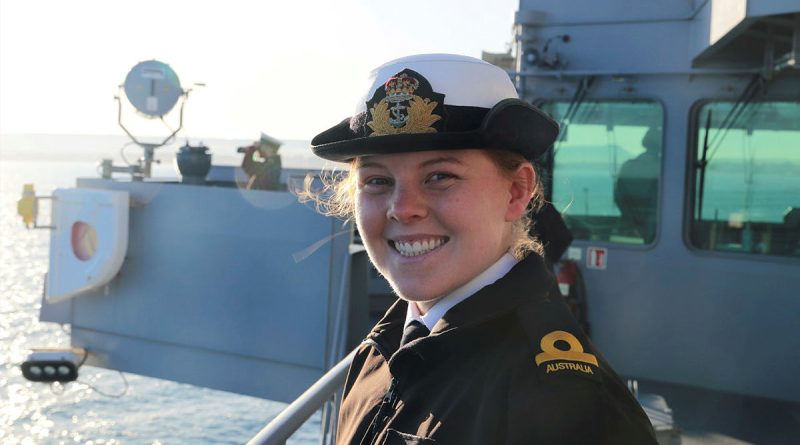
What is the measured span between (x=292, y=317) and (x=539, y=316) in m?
5.03

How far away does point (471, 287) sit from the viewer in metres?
1.50

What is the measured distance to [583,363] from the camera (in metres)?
1.26

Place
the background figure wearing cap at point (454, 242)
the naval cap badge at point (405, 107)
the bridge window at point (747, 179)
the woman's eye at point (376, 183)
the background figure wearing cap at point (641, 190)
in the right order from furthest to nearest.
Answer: the background figure wearing cap at point (641, 190), the bridge window at point (747, 179), the woman's eye at point (376, 183), the naval cap badge at point (405, 107), the background figure wearing cap at point (454, 242)

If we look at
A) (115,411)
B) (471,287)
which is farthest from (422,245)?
(115,411)

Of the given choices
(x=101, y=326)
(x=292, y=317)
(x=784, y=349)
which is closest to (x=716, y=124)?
(x=784, y=349)

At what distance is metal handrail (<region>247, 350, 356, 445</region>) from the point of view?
89.6 inches

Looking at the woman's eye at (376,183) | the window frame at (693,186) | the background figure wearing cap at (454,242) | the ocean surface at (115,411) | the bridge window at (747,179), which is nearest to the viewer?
the background figure wearing cap at (454,242)

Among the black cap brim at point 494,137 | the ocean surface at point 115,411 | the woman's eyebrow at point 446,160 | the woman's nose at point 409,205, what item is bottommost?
the ocean surface at point 115,411

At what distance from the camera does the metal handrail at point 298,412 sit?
2.28 m

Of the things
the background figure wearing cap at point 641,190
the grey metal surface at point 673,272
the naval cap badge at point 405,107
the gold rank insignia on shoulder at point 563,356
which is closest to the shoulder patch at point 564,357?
the gold rank insignia on shoulder at point 563,356

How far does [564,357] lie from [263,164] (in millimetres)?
6833

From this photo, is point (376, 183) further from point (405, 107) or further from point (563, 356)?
point (563, 356)

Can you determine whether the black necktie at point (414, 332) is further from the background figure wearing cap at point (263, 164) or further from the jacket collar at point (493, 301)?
the background figure wearing cap at point (263, 164)

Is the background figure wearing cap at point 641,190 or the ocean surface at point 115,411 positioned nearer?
the background figure wearing cap at point 641,190
